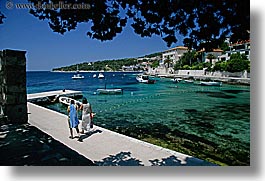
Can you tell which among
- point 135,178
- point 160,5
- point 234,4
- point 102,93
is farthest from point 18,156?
point 102,93

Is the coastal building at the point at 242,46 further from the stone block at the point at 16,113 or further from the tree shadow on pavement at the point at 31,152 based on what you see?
the stone block at the point at 16,113

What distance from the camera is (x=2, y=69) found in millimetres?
4113

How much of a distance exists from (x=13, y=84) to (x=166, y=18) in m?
3.09

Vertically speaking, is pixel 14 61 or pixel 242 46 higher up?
pixel 242 46

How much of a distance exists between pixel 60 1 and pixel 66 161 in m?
2.29

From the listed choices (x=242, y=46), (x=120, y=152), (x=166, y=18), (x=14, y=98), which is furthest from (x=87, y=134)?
(x=242, y=46)

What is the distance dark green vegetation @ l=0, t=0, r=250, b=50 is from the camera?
3.12 meters

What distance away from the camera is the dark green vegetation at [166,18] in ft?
10.2

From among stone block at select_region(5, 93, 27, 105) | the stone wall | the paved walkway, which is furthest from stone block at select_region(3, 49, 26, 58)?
the paved walkway

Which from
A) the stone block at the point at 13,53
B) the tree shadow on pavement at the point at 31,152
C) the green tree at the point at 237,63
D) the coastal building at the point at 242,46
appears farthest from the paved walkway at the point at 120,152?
the green tree at the point at 237,63

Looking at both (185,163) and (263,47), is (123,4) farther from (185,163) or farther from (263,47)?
(185,163)

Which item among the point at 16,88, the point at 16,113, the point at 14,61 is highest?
the point at 14,61

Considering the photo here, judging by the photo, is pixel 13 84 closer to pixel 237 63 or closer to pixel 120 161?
pixel 120 161

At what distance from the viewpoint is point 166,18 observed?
11.0 feet
